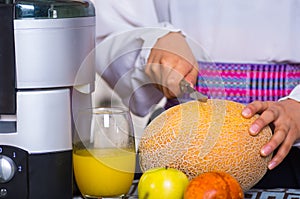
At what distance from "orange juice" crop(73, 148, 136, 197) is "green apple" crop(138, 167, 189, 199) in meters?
0.05

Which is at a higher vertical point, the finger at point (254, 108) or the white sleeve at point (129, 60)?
the white sleeve at point (129, 60)

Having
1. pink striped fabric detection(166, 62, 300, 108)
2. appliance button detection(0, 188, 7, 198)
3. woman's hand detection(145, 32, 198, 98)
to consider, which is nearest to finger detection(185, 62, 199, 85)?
woman's hand detection(145, 32, 198, 98)

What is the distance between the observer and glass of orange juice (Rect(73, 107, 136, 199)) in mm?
1194

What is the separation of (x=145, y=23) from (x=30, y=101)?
0.41m

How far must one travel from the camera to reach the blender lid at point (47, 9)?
115 centimetres

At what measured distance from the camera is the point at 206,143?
1174 millimetres

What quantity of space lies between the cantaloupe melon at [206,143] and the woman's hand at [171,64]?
64mm

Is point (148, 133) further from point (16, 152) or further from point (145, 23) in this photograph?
point (145, 23)

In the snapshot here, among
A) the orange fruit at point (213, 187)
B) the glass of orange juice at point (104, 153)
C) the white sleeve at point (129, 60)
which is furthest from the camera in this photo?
the white sleeve at point (129, 60)

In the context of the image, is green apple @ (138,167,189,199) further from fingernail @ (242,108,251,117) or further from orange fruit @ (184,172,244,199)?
fingernail @ (242,108,251,117)

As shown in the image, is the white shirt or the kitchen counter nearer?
the kitchen counter

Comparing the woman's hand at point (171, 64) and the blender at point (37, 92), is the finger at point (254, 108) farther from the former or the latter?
the blender at point (37, 92)

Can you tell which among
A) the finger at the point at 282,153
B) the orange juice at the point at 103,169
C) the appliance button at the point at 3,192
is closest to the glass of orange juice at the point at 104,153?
the orange juice at the point at 103,169

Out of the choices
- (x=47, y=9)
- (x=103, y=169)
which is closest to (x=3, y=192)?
(x=103, y=169)
